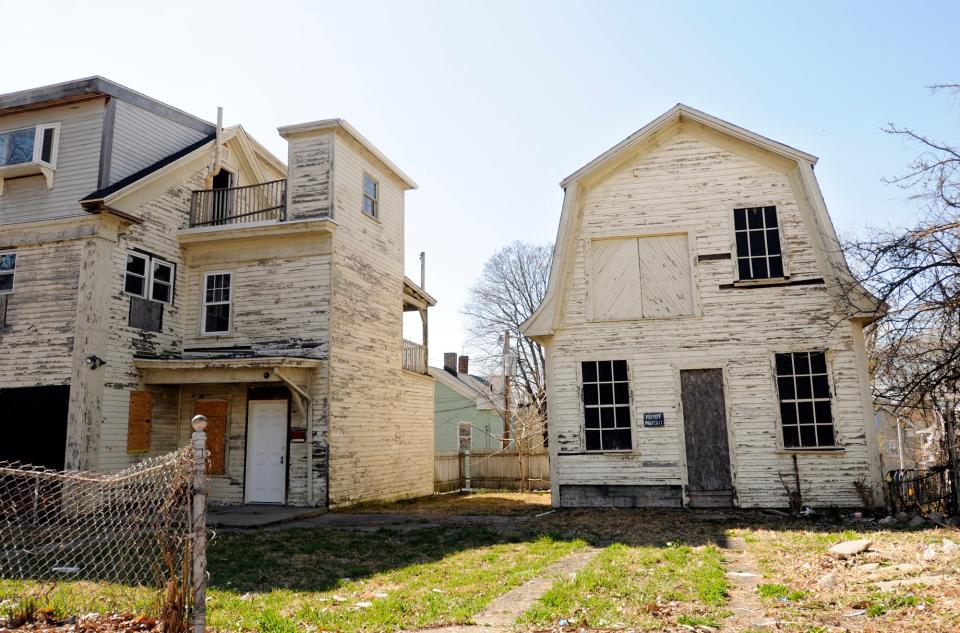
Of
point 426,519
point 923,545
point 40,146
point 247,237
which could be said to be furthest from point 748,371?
point 40,146

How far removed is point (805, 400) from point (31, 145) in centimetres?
1696

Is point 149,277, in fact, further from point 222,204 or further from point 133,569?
point 133,569

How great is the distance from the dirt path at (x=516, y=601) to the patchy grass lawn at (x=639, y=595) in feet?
0.46

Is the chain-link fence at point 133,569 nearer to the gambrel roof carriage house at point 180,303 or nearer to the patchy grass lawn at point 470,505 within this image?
the gambrel roof carriage house at point 180,303

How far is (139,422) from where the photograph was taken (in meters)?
15.0

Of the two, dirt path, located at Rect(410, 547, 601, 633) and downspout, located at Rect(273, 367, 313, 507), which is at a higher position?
downspout, located at Rect(273, 367, 313, 507)

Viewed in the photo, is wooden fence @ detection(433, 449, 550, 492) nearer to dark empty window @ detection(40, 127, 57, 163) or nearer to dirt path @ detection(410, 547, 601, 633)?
dark empty window @ detection(40, 127, 57, 163)

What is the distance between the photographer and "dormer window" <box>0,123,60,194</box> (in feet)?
49.8

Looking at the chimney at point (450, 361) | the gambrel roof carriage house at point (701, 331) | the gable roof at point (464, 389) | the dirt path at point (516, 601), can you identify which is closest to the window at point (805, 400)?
the gambrel roof carriage house at point (701, 331)

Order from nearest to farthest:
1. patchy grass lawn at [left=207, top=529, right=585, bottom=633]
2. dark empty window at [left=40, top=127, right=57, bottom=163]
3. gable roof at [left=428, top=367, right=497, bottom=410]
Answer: patchy grass lawn at [left=207, top=529, right=585, bottom=633], dark empty window at [left=40, top=127, right=57, bottom=163], gable roof at [left=428, top=367, right=497, bottom=410]

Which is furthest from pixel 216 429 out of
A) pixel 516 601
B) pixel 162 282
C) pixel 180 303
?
pixel 516 601

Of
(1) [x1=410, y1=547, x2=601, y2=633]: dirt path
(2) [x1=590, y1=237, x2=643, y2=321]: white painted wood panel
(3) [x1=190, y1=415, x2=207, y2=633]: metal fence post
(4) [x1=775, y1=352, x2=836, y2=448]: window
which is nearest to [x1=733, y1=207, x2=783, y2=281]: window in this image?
(4) [x1=775, y1=352, x2=836, y2=448]: window

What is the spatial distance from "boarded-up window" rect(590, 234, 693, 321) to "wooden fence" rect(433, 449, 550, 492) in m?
9.00

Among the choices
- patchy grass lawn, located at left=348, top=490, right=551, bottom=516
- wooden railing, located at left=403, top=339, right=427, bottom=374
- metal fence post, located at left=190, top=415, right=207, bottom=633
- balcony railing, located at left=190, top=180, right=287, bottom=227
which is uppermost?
balcony railing, located at left=190, top=180, right=287, bottom=227
